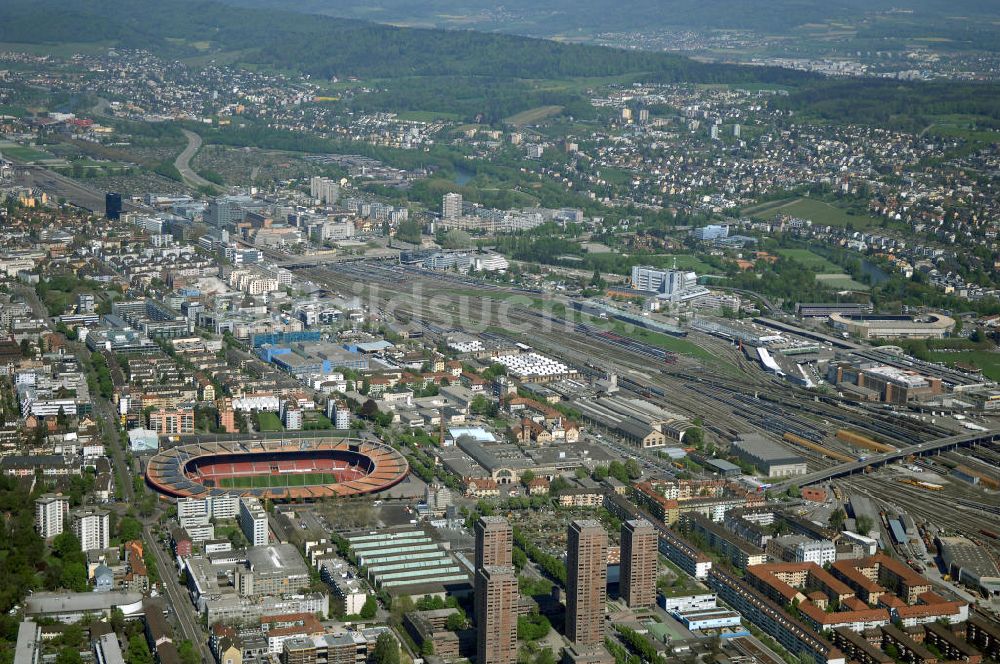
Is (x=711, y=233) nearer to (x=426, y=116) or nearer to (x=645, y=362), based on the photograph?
(x=645, y=362)

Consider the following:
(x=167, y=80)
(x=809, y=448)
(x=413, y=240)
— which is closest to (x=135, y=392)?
(x=809, y=448)

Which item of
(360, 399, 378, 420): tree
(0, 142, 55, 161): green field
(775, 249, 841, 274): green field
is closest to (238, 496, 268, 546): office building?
(360, 399, 378, 420): tree

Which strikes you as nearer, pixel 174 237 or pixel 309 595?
pixel 309 595

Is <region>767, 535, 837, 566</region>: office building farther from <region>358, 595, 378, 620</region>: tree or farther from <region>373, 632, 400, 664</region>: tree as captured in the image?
<region>373, 632, 400, 664</region>: tree

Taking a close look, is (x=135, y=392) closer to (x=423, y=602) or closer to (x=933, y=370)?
(x=423, y=602)

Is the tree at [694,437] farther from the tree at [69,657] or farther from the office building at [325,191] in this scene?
the office building at [325,191]

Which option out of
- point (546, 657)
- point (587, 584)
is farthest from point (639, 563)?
point (546, 657)
